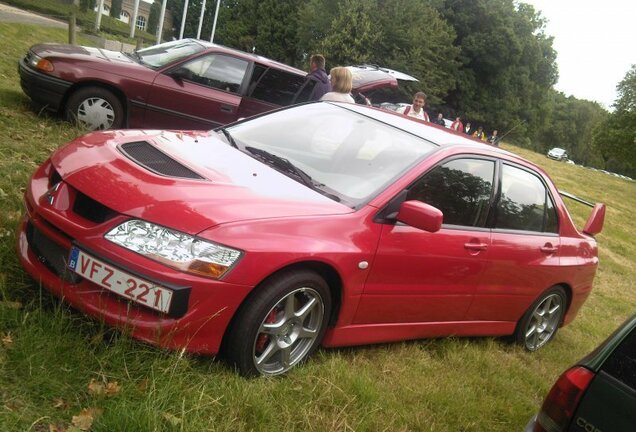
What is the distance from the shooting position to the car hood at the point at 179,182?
2.91 meters

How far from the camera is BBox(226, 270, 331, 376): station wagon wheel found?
300 centimetres

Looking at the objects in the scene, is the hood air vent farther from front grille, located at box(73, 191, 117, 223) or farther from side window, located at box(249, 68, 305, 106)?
side window, located at box(249, 68, 305, 106)

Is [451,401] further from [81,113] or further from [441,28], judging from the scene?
[441,28]

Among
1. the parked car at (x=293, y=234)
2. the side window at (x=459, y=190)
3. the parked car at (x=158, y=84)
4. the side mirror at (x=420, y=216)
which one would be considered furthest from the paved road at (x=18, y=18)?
the side mirror at (x=420, y=216)

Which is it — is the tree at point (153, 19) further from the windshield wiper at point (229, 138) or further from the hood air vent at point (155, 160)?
the hood air vent at point (155, 160)

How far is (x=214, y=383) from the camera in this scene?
9.52 ft

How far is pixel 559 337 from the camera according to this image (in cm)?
602

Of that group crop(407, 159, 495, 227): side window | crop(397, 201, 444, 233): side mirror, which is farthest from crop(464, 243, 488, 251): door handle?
crop(397, 201, 444, 233): side mirror

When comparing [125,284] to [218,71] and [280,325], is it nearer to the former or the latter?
[280,325]

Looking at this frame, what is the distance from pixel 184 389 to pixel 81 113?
17.5 ft

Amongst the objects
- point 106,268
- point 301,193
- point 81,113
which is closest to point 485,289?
point 301,193

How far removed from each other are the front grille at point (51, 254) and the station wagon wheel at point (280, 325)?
0.86 metres

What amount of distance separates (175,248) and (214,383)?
2.28 ft

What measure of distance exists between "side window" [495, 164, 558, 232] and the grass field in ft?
3.34
